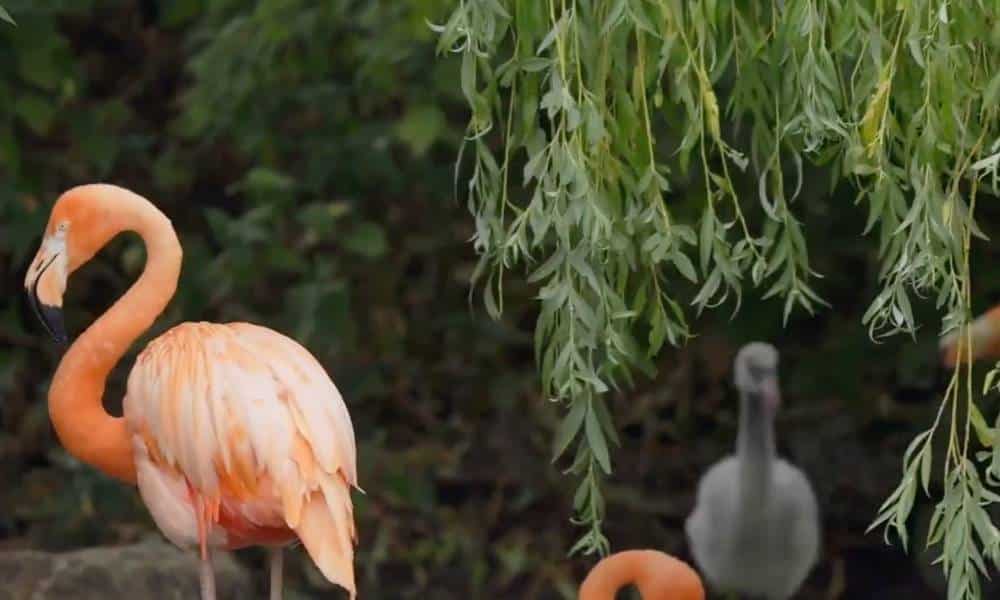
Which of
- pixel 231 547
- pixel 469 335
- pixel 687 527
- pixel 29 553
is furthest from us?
pixel 469 335

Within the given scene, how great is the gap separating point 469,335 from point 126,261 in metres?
1.04

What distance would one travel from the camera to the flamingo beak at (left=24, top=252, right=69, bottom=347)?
3.63m

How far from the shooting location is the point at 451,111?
19.8 ft

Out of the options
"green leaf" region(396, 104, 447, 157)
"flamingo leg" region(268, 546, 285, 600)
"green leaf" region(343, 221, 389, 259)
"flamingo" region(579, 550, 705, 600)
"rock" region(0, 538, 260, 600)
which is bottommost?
"rock" region(0, 538, 260, 600)

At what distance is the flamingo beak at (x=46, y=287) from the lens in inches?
143

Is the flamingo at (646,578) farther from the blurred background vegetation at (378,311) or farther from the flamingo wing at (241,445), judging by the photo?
the blurred background vegetation at (378,311)

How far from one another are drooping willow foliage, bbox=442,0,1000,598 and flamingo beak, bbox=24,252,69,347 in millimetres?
737

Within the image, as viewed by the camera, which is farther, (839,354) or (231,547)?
(839,354)

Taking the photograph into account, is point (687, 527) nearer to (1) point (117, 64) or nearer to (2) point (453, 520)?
(2) point (453, 520)

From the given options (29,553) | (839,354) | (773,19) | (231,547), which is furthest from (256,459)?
(839,354)

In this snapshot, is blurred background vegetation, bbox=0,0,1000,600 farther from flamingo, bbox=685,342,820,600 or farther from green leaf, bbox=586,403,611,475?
green leaf, bbox=586,403,611,475

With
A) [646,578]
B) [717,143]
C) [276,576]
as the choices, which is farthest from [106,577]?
[717,143]

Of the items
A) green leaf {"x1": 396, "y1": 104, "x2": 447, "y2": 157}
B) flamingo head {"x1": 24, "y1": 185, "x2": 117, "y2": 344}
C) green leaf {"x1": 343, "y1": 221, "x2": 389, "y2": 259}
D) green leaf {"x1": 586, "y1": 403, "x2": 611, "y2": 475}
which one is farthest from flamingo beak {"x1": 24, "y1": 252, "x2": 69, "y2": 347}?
green leaf {"x1": 343, "y1": 221, "x2": 389, "y2": 259}

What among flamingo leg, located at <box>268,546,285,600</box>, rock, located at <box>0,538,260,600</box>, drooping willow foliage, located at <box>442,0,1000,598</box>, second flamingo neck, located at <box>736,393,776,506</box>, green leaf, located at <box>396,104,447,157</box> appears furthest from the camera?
green leaf, located at <box>396,104,447,157</box>
